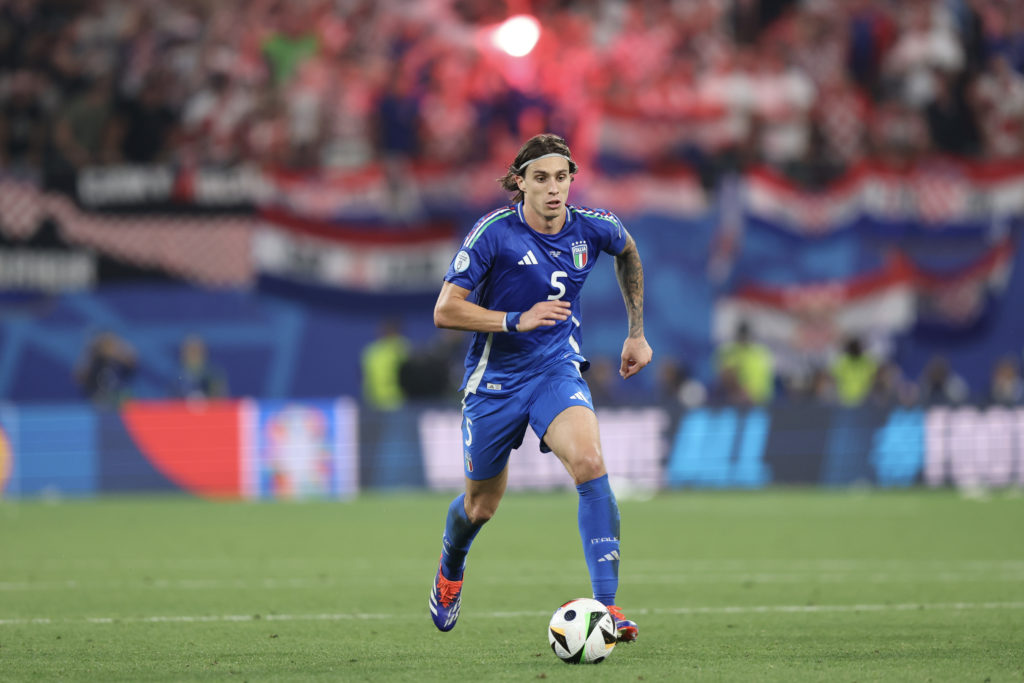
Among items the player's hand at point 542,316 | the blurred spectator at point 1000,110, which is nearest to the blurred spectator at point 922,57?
the blurred spectator at point 1000,110

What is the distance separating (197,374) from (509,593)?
37.2 ft

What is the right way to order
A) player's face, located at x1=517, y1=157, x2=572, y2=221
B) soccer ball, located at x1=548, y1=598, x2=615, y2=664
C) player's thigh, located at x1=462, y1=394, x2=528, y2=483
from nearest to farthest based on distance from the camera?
soccer ball, located at x1=548, y1=598, x2=615, y2=664, player's face, located at x1=517, y1=157, x2=572, y2=221, player's thigh, located at x1=462, y1=394, x2=528, y2=483

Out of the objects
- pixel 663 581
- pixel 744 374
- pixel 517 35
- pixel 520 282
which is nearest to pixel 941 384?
pixel 744 374

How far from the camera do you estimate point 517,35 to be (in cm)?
2183

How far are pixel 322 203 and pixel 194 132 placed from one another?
7.08 ft

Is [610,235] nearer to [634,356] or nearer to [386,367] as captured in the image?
[634,356]

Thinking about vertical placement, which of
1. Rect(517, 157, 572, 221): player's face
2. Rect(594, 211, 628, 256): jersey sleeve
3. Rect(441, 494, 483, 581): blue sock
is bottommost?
Rect(441, 494, 483, 581): blue sock

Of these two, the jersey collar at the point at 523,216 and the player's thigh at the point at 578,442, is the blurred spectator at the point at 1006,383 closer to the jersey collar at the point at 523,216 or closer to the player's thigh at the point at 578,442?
the jersey collar at the point at 523,216

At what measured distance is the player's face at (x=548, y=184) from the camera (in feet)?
21.3

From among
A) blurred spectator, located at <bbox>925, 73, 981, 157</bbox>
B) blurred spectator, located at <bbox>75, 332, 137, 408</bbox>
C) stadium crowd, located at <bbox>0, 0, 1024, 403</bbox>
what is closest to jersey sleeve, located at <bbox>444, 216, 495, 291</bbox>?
blurred spectator, located at <bbox>75, 332, 137, 408</bbox>

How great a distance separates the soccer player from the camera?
6.25 m

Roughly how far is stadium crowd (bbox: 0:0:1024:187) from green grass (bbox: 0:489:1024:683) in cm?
692

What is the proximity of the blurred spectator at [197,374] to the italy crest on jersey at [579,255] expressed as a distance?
13.3 meters

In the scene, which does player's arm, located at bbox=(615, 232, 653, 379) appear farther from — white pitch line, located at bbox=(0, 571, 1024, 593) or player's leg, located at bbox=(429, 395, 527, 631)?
white pitch line, located at bbox=(0, 571, 1024, 593)
